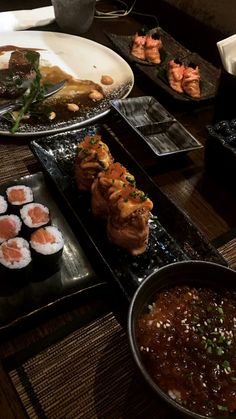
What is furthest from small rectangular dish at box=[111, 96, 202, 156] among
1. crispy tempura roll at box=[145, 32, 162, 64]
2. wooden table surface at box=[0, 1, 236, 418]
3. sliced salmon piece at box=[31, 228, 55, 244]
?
sliced salmon piece at box=[31, 228, 55, 244]

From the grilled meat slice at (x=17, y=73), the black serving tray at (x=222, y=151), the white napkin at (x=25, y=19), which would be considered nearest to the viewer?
the black serving tray at (x=222, y=151)

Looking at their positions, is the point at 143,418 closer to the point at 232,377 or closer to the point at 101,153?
the point at 232,377

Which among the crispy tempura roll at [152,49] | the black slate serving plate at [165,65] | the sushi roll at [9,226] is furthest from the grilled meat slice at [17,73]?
the sushi roll at [9,226]

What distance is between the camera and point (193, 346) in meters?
1.33

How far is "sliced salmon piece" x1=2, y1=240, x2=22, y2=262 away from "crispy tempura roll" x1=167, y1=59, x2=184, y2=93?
207 centimetres

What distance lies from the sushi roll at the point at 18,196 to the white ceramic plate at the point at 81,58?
1.02m

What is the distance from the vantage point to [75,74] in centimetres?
329

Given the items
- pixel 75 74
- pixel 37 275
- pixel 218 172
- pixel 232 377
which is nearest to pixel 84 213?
pixel 37 275

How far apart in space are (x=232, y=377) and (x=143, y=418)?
0.37 metres

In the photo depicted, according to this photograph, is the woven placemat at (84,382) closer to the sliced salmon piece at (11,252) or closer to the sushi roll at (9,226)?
the sliced salmon piece at (11,252)

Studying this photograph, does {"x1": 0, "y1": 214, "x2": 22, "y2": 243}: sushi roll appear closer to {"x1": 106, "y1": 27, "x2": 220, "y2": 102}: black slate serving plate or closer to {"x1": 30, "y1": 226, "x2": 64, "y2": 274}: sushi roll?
{"x1": 30, "y1": 226, "x2": 64, "y2": 274}: sushi roll

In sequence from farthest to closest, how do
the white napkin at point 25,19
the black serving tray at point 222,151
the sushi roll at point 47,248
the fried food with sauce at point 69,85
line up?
the white napkin at point 25,19 < the fried food with sauce at point 69,85 < the black serving tray at point 222,151 < the sushi roll at point 47,248

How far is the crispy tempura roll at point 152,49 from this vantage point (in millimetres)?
3525

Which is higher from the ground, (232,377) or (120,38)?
(120,38)
